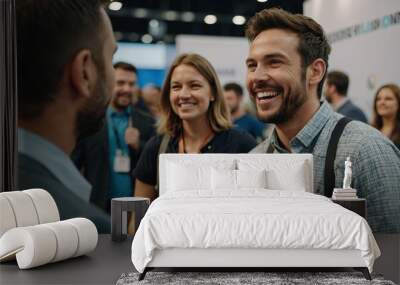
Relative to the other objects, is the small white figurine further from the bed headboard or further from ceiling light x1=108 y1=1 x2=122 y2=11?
ceiling light x1=108 y1=1 x2=122 y2=11

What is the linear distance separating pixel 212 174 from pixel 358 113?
1927mm

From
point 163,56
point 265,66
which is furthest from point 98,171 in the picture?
point 265,66

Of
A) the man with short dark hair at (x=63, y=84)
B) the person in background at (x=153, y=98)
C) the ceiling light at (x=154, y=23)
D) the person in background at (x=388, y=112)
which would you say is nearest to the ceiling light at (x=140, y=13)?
the ceiling light at (x=154, y=23)

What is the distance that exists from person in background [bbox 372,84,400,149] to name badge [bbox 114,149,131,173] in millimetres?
2852

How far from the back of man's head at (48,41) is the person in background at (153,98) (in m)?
0.60

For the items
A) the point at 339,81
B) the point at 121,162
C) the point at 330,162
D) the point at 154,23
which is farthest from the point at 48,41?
the point at 330,162

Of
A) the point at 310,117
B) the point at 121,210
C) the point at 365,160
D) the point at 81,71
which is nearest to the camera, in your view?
the point at 121,210

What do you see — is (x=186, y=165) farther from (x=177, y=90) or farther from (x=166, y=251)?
(x=166, y=251)

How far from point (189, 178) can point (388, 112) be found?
242 centimetres

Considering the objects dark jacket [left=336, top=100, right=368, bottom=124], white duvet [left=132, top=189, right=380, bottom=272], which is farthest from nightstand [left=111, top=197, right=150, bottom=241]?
dark jacket [left=336, top=100, right=368, bottom=124]

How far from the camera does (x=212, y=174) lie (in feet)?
20.6

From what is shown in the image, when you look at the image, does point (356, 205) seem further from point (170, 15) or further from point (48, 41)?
point (48, 41)

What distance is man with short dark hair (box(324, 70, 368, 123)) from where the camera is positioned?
686 cm

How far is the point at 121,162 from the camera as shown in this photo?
6.95 metres
